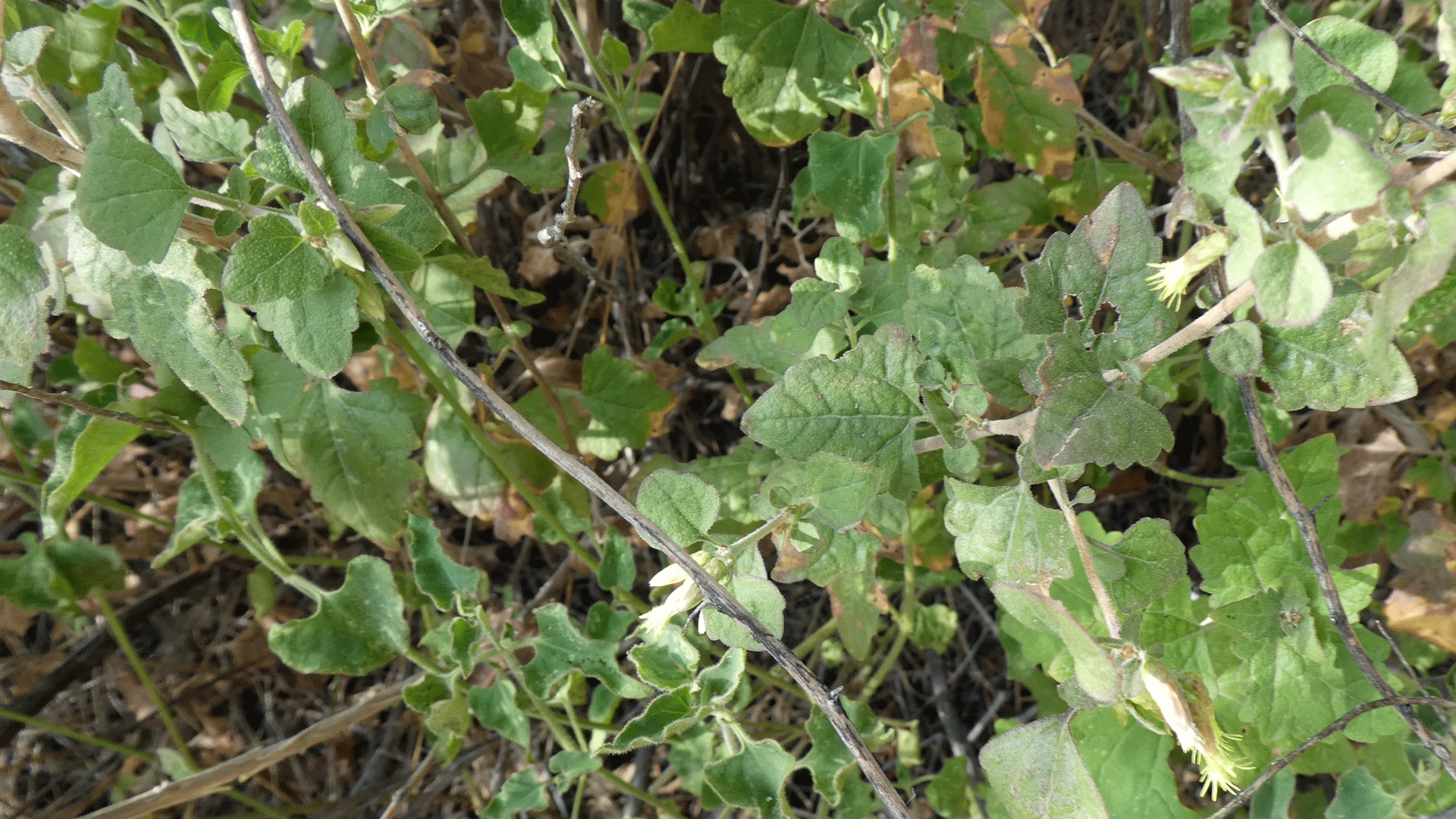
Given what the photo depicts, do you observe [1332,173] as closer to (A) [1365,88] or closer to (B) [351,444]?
(A) [1365,88]

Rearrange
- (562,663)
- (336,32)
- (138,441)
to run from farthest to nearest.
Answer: (138,441) → (336,32) → (562,663)

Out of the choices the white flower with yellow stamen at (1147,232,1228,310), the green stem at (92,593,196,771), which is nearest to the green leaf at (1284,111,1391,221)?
the white flower with yellow stamen at (1147,232,1228,310)

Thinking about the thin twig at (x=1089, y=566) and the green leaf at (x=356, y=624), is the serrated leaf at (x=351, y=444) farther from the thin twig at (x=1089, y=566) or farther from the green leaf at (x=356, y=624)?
the thin twig at (x=1089, y=566)

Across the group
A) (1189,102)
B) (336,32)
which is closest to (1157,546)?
(1189,102)

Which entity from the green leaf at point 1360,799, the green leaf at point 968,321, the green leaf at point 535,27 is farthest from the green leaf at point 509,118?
Answer: the green leaf at point 1360,799

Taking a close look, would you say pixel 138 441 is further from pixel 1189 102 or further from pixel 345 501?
pixel 1189 102
